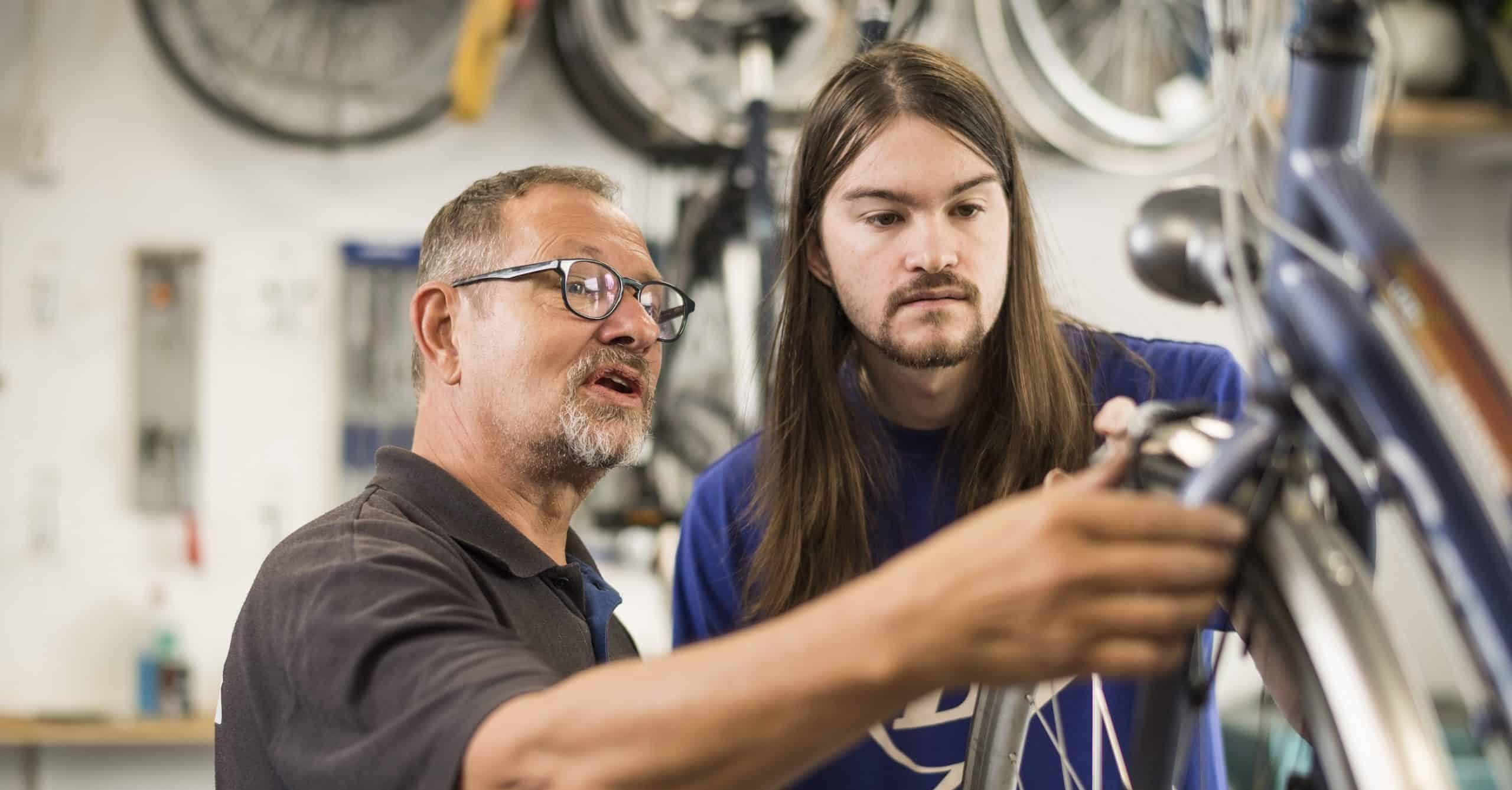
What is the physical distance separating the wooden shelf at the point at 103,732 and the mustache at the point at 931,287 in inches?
74.7

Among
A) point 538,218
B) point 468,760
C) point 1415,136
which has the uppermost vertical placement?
point 1415,136

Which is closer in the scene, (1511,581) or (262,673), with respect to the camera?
(1511,581)

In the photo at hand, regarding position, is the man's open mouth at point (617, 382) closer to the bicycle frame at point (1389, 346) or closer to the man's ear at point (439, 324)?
the man's ear at point (439, 324)

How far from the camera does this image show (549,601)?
1152 mm

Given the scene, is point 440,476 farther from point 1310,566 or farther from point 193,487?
point 193,487

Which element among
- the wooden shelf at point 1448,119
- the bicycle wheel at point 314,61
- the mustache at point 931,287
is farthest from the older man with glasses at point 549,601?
the wooden shelf at point 1448,119

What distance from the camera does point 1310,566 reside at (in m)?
0.56

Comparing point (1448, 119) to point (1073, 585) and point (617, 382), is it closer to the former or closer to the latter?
point (617, 382)

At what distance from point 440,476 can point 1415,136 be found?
2.42 meters

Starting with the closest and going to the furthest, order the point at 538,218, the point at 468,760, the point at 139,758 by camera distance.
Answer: the point at 468,760, the point at 538,218, the point at 139,758

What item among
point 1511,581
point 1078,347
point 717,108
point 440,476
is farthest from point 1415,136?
point 1511,581

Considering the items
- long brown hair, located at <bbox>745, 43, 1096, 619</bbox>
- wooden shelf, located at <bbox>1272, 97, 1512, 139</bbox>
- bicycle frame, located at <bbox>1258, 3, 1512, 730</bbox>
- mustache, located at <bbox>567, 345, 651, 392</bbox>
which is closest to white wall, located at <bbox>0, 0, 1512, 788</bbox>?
wooden shelf, located at <bbox>1272, 97, 1512, 139</bbox>

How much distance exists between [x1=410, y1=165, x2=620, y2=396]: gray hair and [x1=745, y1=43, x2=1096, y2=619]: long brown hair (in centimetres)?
24

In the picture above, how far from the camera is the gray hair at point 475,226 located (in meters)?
1.28
